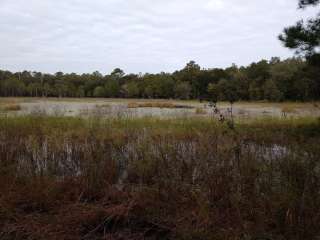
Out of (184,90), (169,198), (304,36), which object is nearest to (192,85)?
(184,90)

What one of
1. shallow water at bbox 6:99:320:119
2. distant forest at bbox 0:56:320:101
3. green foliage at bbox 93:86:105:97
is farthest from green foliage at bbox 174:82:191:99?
shallow water at bbox 6:99:320:119

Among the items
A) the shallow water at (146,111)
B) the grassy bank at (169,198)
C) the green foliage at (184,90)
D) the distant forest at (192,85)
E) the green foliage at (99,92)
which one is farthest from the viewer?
the green foliage at (99,92)

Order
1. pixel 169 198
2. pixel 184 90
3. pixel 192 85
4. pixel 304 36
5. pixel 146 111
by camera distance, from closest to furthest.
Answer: pixel 169 198, pixel 304 36, pixel 146 111, pixel 192 85, pixel 184 90

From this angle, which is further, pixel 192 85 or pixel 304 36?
pixel 192 85

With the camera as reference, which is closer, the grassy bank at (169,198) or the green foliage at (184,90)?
the grassy bank at (169,198)

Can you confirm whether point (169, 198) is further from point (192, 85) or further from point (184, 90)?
point (184, 90)

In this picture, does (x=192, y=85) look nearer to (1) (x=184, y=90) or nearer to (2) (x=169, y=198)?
(1) (x=184, y=90)

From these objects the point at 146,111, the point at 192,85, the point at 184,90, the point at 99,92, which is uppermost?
the point at 192,85

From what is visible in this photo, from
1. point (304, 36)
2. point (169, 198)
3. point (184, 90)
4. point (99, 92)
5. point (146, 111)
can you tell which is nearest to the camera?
point (169, 198)

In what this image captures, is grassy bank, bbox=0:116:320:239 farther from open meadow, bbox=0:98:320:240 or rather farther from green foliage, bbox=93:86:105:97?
green foliage, bbox=93:86:105:97

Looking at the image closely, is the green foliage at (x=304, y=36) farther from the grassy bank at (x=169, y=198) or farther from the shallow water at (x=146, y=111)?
the grassy bank at (x=169, y=198)

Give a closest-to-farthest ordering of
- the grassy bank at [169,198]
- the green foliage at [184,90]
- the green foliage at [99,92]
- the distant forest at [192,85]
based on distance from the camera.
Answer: the grassy bank at [169,198] → the distant forest at [192,85] → the green foliage at [184,90] → the green foliage at [99,92]

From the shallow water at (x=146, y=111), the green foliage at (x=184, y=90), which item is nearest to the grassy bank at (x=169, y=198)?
the shallow water at (x=146, y=111)

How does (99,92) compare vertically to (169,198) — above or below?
above
